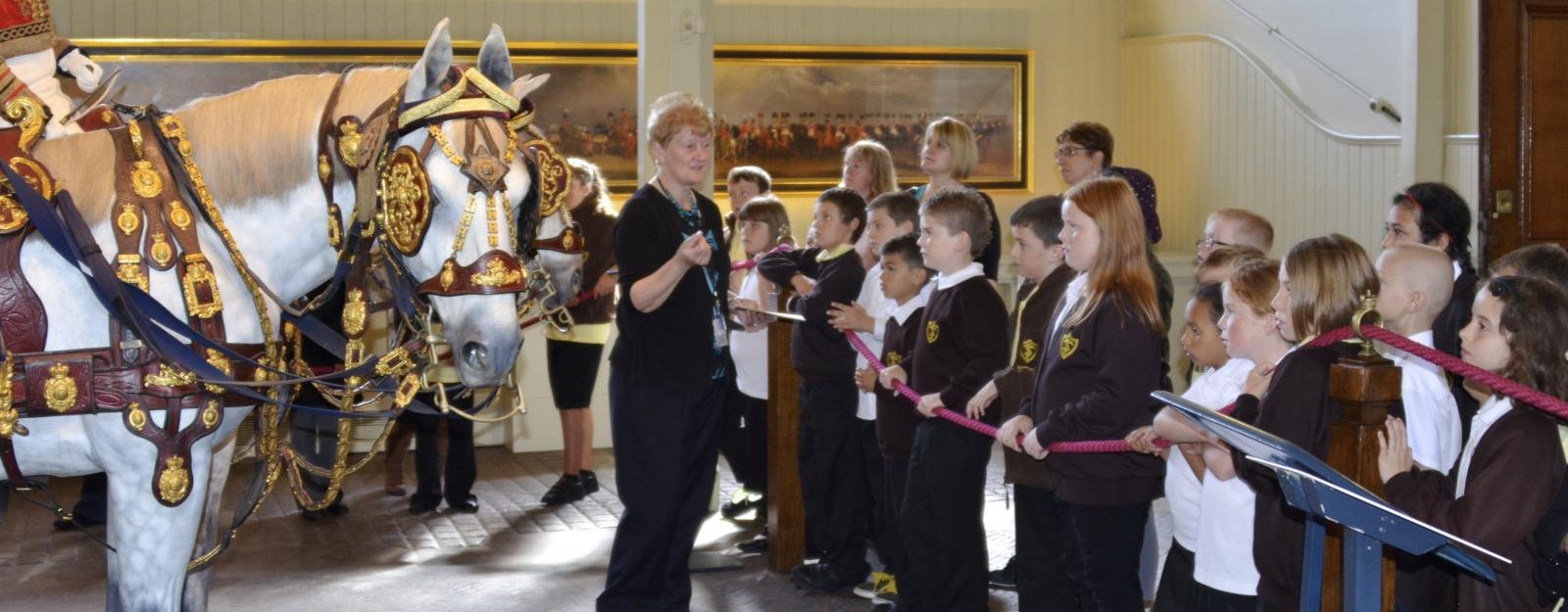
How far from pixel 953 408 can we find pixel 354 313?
2058 millimetres

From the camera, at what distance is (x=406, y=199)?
2.87 m

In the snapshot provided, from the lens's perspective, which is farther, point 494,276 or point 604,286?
point 604,286

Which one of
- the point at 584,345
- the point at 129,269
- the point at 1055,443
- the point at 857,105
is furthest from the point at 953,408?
the point at 857,105

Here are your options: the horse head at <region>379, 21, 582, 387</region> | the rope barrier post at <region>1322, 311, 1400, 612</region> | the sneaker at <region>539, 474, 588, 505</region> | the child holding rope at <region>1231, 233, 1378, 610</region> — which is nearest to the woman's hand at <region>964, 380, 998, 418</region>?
the child holding rope at <region>1231, 233, 1378, 610</region>

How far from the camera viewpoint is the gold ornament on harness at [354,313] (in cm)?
308

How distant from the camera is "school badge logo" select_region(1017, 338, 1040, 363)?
4.53m

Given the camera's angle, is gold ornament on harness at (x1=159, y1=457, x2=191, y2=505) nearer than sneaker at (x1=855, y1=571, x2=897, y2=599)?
Yes

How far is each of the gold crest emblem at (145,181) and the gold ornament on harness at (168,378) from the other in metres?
0.33

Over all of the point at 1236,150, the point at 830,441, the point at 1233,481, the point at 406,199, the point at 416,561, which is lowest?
the point at 416,561

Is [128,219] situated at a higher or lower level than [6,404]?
higher

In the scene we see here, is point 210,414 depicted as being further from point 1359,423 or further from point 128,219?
point 1359,423

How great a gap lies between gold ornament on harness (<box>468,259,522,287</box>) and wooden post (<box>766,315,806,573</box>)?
9.40ft

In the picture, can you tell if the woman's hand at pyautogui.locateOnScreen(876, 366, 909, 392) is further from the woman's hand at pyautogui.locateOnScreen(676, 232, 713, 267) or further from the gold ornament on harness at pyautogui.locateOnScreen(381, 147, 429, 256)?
the gold ornament on harness at pyautogui.locateOnScreen(381, 147, 429, 256)

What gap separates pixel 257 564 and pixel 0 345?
3.22m
